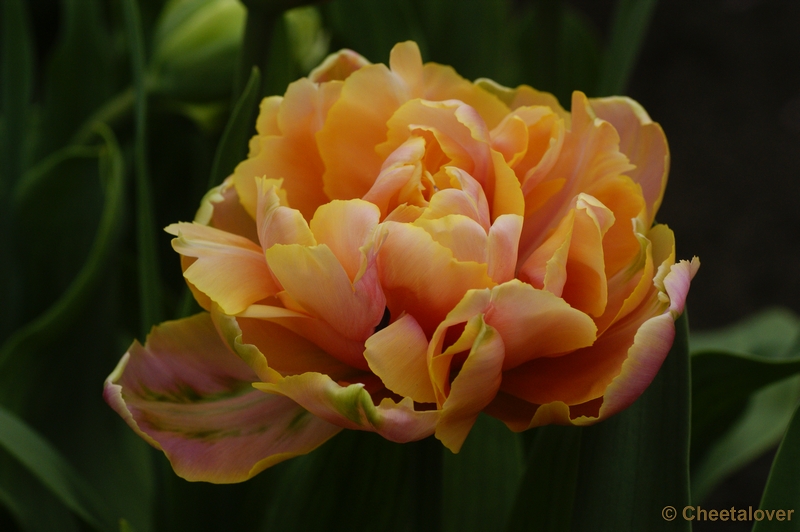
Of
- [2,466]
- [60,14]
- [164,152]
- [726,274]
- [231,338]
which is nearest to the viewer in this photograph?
[231,338]

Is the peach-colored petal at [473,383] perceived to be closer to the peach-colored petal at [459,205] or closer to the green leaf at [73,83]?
the peach-colored petal at [459,205]

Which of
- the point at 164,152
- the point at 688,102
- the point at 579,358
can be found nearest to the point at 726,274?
the point at 688,102

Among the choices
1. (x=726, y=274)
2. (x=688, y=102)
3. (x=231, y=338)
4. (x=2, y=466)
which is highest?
(x=231, y=338)

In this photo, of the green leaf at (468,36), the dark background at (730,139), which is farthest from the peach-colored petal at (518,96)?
the dark background at (730,139)

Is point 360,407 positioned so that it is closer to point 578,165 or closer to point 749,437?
point 578,165

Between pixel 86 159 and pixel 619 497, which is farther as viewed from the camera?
pixel 86 159

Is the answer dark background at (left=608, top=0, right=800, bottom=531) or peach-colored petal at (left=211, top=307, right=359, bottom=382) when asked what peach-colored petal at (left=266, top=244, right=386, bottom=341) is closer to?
peach-colored petal at (left=211, top=307, right=359, bottom=382)

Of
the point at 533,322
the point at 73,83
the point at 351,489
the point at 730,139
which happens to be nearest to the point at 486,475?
the point at 351,489

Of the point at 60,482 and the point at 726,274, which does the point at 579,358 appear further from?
the point at 726,274
